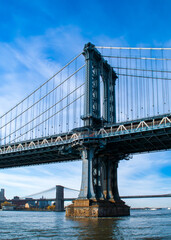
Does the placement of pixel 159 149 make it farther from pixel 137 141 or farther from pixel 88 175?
pixel 88 175

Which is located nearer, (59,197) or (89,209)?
(89,209)

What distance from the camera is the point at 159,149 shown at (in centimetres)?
7844

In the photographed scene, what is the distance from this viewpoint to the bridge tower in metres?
68.2

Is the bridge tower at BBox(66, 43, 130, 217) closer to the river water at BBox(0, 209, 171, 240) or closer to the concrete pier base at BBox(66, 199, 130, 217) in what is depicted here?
the concrete pier base at BBox(66, 199, 130, 217)

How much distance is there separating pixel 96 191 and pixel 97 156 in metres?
8.71

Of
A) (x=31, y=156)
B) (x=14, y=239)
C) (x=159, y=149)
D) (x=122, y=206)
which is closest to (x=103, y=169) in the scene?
(x=122, y=206)

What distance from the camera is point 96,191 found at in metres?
74.1

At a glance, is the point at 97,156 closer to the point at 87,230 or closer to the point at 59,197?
the point at 87,230

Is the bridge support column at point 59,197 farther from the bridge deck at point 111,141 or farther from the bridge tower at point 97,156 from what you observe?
the bridge tower at point 97,156

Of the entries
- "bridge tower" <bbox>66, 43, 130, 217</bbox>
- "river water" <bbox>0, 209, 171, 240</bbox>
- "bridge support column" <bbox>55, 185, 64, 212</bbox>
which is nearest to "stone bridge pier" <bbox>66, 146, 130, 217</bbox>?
"bridge tower" <bbox>66, 43, 130, 217</bbox>

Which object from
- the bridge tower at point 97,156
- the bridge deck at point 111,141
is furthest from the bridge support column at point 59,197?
the bridge tower at point 97,156

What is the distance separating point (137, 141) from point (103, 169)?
14.8m

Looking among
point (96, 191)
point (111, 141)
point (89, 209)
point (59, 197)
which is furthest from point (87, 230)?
point (59, 197)

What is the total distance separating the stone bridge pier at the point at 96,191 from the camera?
66.8 meters
